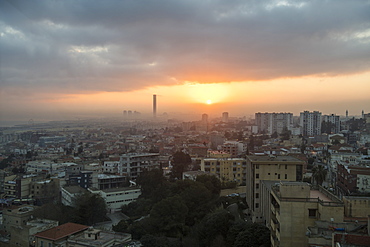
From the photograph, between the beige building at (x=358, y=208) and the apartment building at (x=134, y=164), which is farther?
the apartment building at (x=134, y=164)

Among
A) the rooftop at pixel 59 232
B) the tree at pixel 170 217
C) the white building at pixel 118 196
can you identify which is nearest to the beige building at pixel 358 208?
the tree at pixel 170 217

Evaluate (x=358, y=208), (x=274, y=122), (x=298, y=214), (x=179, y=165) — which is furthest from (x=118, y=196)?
(x=274, y=122)

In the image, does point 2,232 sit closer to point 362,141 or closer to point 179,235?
point 179,235

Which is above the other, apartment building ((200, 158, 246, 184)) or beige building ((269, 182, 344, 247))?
beige building ((269, 182, 344, 247))

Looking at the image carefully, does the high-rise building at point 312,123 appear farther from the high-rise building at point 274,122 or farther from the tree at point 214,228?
the tree at point 214,228

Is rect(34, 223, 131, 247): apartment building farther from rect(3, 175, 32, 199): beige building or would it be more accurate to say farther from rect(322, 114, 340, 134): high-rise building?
rect(322, 114, 340, 134): high-rise building

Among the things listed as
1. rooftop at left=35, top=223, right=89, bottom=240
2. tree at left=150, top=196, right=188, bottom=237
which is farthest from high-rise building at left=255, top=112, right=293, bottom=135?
rooftop at left=35, top=223, right=89, bottom=240

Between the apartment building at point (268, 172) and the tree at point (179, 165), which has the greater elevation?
the apartment building at point (268, 172)

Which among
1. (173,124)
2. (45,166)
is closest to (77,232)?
(45,166)

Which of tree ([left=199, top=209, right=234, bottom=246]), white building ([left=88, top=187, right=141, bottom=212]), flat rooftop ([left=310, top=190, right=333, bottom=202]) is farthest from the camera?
white building ([left=88, top=187, right=141, bottom=212])
